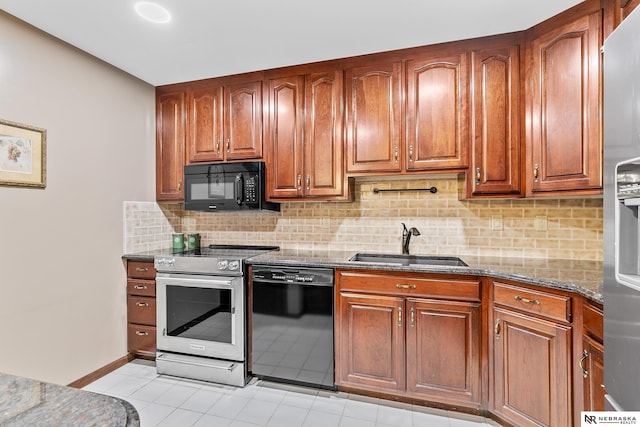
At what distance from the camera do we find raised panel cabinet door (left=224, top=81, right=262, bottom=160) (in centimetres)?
277

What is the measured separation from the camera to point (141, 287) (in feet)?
8.97

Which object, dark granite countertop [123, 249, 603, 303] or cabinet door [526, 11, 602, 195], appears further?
cabinet door [526, 11, 602, 195]

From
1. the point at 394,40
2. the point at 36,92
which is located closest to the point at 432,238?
the point at 394,40

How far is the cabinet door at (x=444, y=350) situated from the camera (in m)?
2.02

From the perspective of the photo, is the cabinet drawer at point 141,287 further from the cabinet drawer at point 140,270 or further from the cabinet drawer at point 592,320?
the cabinet drawer at point 592,320

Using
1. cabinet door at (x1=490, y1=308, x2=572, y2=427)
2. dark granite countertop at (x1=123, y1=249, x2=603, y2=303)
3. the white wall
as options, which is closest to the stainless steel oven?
dark granite countertop at (x1=123, y1=249, x2=603, y2=303)

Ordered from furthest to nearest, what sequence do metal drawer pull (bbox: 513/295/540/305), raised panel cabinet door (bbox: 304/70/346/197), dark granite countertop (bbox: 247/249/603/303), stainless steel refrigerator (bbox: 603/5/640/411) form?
raised panel cabinet door (bbox: 304/70/346/197), metal drawer pull (bbox: 513/295/540/305), dark granite countertop (bbox: 247/249/603/303), stainless steel refrigerator (bbox: 603/5/640/411)

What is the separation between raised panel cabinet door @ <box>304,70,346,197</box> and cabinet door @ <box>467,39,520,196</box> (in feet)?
3.09

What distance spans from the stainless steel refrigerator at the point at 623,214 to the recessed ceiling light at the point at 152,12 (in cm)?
211

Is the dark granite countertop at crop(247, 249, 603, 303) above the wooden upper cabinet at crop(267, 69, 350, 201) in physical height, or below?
below

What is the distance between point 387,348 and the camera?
2.17 metres

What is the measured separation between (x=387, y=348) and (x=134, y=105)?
2.80 m

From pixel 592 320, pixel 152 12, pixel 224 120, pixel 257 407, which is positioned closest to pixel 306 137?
pixel 224 120

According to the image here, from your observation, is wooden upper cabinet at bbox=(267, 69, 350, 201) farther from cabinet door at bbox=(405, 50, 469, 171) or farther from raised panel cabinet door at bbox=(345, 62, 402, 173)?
cabinet door at bbox=(405, 50, 469, 171)
